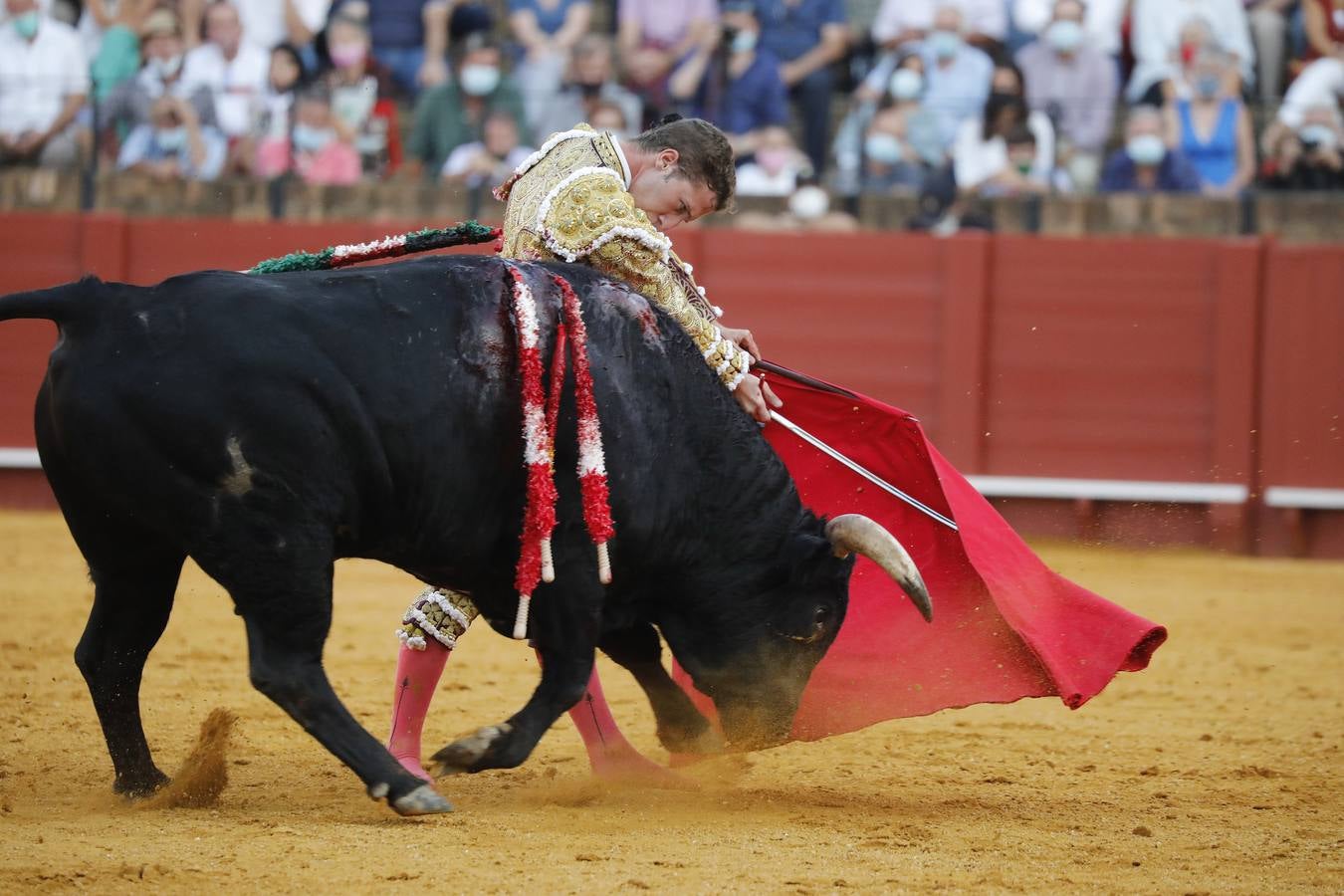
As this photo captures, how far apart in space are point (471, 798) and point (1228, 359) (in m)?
5.28

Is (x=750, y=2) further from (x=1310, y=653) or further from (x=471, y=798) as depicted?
(x=471, y=798)

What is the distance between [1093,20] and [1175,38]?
40cm

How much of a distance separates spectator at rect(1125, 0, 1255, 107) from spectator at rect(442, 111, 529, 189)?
289 centimetres

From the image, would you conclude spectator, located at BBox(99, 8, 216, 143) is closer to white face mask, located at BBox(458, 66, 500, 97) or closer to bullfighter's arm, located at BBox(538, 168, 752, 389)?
white face mask, located at BBox(458, 66, 500, 97)

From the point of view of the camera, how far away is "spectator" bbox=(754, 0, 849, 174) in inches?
329

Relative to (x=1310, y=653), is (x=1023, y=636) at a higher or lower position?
higher

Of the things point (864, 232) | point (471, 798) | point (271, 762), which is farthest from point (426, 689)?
point (864, 232)

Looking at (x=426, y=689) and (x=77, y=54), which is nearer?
(x=426, y=689)

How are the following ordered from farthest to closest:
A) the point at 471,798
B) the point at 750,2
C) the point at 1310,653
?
the point at 750,2
the point at 1310,653
the point at 471,798

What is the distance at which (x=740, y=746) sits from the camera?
3.56 m

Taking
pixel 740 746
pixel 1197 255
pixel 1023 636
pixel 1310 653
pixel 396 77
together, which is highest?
pixel 396 77

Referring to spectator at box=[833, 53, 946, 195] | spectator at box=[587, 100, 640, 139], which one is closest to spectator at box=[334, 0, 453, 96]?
spectator at box=[587, 100, 640, 139]

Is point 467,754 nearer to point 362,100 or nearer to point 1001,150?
point 1001,150

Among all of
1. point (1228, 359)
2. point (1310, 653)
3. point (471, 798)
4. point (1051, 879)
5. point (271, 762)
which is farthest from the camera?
point (1228, 359)
